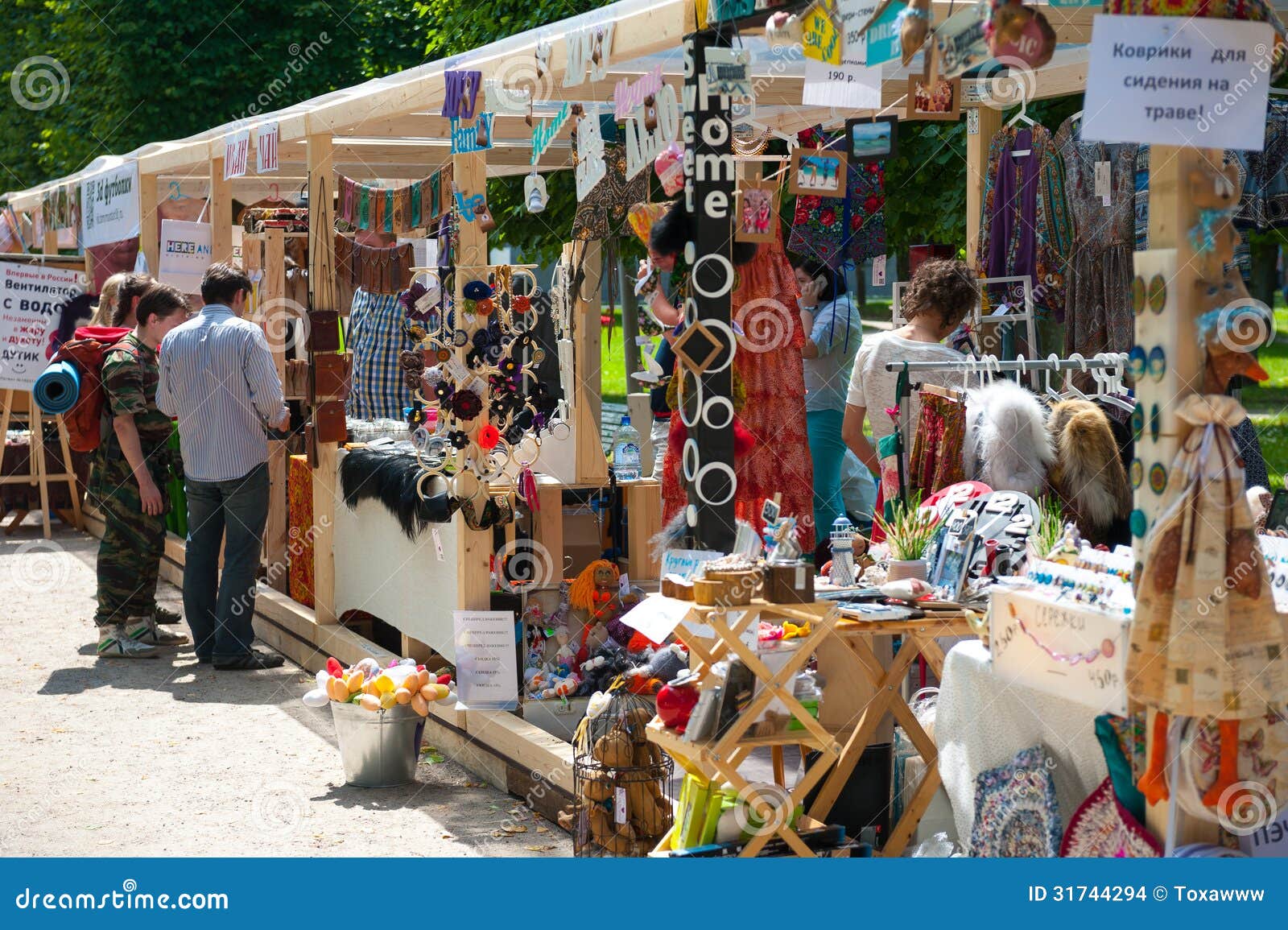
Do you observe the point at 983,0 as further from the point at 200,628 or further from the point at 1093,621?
the point at 200,628

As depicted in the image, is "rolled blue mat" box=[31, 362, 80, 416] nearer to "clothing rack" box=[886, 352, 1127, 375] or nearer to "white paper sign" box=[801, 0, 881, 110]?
"clothing rack" box=[886, 352, 1127, 375]

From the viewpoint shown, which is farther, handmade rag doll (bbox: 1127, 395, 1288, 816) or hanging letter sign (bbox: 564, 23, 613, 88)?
hanging letter sign (bbox: 564, 23, 613, 88)

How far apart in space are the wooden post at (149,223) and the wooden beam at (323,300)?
119 inches

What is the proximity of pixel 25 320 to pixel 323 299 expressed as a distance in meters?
4.80

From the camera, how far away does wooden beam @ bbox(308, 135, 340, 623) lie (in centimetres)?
707

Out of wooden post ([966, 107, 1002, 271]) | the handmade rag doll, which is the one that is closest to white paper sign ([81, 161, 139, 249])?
wooden post ([966, 107, 1002, 271])

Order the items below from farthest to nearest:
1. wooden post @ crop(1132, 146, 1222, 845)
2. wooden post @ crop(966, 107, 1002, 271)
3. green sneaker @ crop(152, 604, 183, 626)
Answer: green sneaker @ crop(152, 604, 183, 626) < wooden post @ crop(966, 107, 1002, 271) < wooden post @ crop(1132, 146, 1222, 845)

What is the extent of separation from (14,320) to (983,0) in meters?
9.61

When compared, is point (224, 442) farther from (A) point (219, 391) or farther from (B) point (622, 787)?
(B) point (622, 787)

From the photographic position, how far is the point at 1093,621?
312 centimetres

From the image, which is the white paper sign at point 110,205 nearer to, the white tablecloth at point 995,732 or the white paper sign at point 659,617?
the white paper sign at point 659,617

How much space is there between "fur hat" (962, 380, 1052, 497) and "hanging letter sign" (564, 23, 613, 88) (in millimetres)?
1569

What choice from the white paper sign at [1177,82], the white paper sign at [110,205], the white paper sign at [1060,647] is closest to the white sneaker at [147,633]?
the white paper sign at [110,205]

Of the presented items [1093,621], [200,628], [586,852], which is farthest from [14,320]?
[1093,621]
